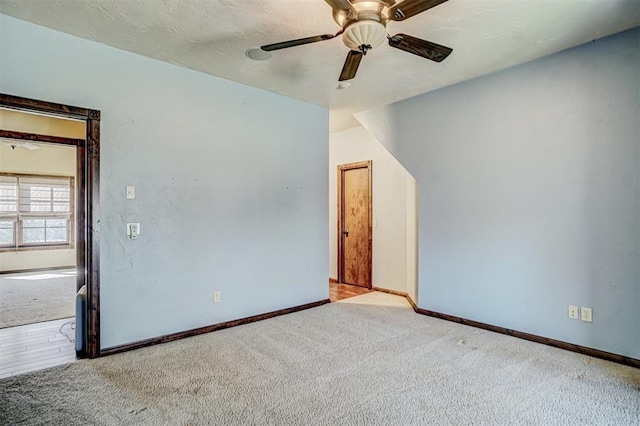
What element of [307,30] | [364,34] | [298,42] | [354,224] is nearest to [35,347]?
[298,42]

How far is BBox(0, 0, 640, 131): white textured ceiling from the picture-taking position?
2.38m

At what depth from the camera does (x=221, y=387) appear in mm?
2367

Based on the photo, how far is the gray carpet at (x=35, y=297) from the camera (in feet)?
13.2

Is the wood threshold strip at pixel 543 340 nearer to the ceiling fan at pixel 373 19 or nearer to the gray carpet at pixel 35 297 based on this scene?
the ceiling fan at pixel 373 19

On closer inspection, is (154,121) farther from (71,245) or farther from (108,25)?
(71,245)

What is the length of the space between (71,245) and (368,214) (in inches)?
262

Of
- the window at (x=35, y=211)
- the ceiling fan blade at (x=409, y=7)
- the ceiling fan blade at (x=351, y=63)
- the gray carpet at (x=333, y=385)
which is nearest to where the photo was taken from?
the ceiling fan blade at (x=409, y=7)

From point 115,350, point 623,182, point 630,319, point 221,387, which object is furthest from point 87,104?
point 630,319

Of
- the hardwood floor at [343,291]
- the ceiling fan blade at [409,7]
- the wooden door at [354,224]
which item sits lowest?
the hardwood floor at [343,291]

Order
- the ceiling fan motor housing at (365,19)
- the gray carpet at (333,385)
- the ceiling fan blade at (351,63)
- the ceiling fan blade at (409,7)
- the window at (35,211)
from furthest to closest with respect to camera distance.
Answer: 1. the window at (35,211)
2. the ceiling fan blade at (351,63)
3. the gray carpet at (333,385)
4. the ceiling fan motor housing at (365,19)
5. the ceiling fan blade at (409,7)

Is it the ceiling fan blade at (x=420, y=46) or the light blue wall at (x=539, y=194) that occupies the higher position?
the ceiling fan blade at (x=420, y=46)

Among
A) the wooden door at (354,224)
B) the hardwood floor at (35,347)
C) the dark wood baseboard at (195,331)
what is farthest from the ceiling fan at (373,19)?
the wooden door at (354,224)

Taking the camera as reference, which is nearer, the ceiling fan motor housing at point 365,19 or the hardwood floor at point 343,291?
the ceiling fan motor housing at point 365,19

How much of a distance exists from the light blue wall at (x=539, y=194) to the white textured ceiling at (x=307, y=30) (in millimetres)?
353
